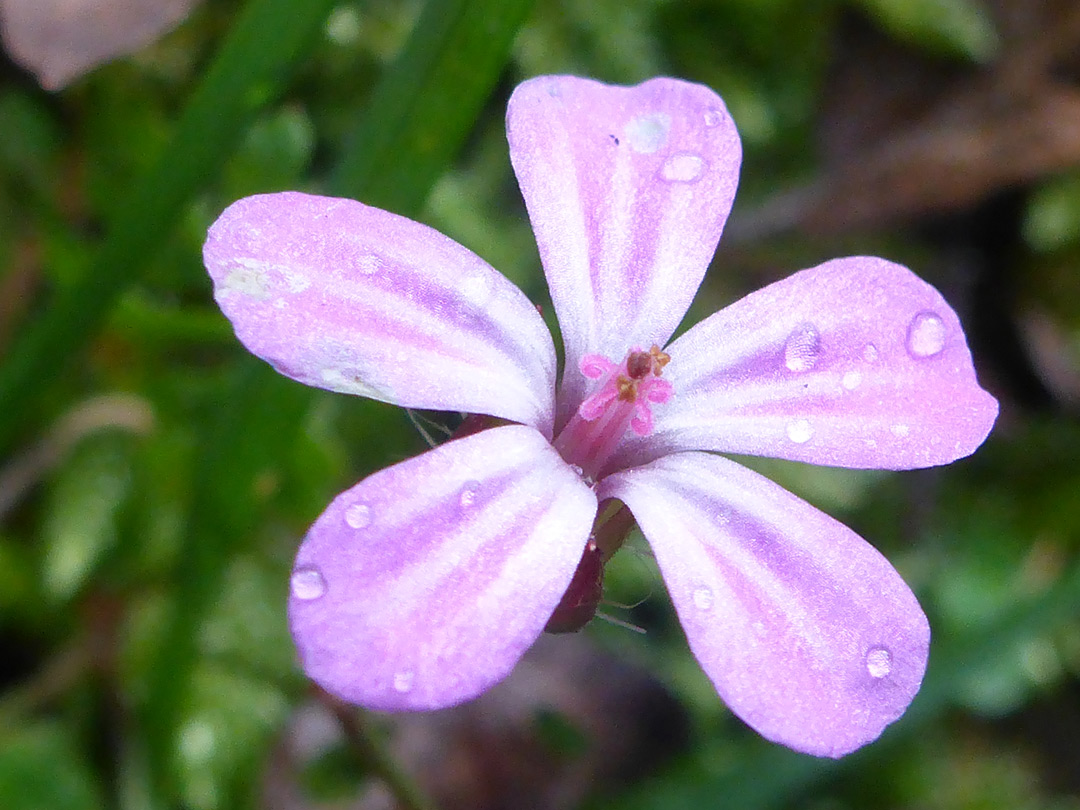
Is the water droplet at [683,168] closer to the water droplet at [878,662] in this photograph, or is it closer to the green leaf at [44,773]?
the water droplet at [878,662]

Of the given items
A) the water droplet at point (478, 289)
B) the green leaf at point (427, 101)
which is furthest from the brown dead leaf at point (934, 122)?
the water droplet at point (478, 289)

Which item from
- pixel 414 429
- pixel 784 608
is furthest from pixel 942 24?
pixel 784 608

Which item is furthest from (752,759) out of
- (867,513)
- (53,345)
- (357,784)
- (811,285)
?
(53,345)

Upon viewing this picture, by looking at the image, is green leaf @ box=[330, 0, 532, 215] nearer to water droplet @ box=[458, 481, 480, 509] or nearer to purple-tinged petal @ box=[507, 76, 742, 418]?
purple-tinged petal @ box=[507, 76, 742, 418]

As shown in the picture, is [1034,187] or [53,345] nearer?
[53,345]

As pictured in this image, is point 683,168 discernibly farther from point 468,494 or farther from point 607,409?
point 468,494

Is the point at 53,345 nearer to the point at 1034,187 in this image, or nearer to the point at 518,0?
the point at 518,0
